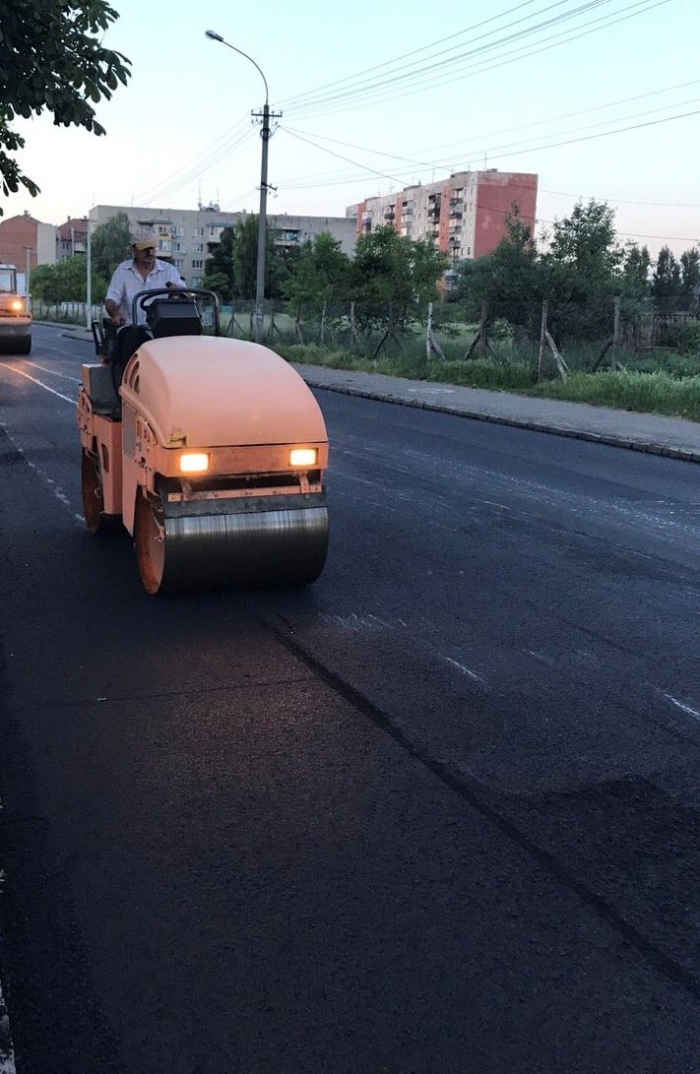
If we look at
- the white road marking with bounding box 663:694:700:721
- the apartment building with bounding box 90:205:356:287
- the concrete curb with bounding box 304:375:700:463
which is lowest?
the white road marking with bounding box 663:694:700:721

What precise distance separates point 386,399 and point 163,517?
54.0 feet

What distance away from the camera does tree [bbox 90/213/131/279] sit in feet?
344

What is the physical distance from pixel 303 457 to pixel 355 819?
9.51ft

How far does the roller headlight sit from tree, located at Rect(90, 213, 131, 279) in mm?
99685

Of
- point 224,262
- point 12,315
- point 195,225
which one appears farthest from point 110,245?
point 12,315

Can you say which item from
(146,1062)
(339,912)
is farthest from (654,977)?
(146,1062)

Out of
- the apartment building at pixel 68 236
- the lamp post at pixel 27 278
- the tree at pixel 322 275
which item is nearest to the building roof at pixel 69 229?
the apartment building at pixel 68 236

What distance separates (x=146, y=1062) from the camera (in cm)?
264

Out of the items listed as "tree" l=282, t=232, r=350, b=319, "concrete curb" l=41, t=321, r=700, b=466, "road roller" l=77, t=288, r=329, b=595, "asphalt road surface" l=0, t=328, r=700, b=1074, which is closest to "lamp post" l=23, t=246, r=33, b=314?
"tree" l=282, t=232, r=350, b=319

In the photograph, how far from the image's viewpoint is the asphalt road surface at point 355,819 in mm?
2797

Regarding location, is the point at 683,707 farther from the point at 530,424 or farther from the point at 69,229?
the point at 69,229

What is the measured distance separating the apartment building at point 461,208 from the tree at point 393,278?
8927 cm

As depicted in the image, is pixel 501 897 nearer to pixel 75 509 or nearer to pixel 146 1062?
pixel 146 1062

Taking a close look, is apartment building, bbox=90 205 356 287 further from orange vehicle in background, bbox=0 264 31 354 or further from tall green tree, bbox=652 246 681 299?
orange vehicle in background, bbox=0 264 31 354
